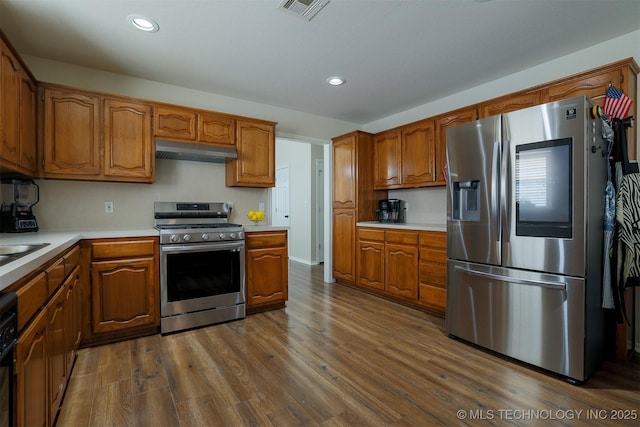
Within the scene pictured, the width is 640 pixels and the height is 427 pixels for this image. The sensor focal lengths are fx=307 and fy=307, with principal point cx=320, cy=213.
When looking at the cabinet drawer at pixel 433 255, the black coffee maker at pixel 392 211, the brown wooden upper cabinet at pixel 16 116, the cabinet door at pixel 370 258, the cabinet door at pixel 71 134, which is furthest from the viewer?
the black coffee maker at pixel 392 211

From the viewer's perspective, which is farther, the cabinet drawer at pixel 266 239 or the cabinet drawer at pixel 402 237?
the cabinet drawer at pixel 402 237

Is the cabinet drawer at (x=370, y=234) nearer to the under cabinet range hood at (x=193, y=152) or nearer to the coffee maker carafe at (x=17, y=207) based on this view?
the under cabinet range hood at (x=193, y=152)

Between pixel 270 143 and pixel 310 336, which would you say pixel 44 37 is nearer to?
pixel 270 143

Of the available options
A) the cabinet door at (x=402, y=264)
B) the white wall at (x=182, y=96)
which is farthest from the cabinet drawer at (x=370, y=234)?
the white wall at (x=182, y=96)

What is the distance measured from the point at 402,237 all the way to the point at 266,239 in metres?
1.57

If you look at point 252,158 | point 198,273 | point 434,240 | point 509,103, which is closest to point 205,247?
point 198,273

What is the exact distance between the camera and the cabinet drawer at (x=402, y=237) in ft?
11.3

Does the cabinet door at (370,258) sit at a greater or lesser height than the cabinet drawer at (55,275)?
lesser

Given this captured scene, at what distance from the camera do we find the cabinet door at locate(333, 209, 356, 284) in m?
4.34

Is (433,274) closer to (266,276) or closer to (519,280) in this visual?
(519,280)

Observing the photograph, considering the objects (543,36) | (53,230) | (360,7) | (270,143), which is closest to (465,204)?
(543,36)

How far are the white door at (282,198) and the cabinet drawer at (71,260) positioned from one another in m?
4.48

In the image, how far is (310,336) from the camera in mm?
2725

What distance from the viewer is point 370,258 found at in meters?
4.06
